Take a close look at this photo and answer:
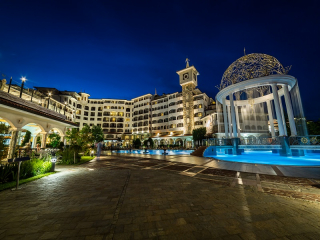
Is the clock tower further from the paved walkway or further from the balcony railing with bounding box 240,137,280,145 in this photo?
the paved walkway

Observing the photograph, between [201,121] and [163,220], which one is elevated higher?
[201,121]

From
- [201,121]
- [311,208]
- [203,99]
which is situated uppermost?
[203,99]

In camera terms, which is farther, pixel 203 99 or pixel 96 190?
pixel 203 99

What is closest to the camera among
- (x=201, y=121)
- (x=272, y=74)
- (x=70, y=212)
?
(x=70, y=212)

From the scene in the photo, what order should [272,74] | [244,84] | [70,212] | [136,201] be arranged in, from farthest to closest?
[244,84] < [272,74] < [136,201] < [70,212]

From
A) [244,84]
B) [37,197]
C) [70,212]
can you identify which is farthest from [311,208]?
[244,84]

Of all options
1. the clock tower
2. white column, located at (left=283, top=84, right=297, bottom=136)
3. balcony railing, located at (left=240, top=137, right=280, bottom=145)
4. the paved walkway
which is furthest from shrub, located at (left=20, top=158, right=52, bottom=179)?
the clock tower

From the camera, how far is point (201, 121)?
1759 inches

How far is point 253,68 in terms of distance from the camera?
57.4 ft

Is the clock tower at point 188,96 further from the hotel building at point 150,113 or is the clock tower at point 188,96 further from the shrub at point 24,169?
the shrub at point 24,169

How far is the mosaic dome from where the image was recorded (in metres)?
16.6

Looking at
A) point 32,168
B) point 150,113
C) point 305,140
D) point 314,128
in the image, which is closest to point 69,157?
point 32,168

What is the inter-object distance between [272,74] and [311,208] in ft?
58.6

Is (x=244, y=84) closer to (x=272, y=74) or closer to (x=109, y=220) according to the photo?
(x=272, y=74)
